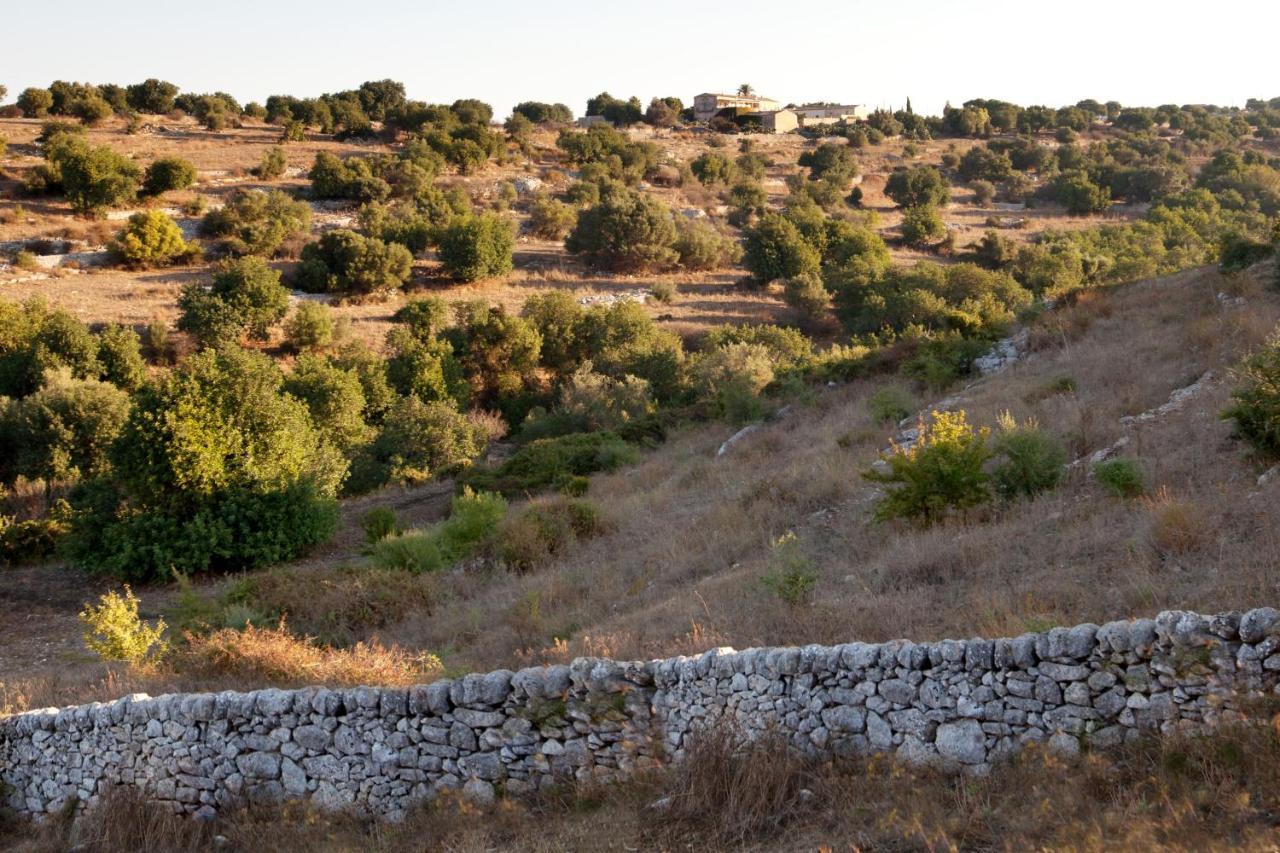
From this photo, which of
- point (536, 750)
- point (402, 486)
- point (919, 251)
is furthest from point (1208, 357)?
point (919, 251)

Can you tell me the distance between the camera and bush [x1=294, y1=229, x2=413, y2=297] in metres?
40.3

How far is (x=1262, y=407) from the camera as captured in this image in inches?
396

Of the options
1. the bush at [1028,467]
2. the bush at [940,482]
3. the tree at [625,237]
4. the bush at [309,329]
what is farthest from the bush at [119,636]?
the tree at [625,237]

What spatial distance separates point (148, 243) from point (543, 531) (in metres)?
34.8

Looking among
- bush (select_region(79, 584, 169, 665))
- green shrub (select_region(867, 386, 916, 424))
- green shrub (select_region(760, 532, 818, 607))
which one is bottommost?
bush (select_region(79, 584, 169, 665))

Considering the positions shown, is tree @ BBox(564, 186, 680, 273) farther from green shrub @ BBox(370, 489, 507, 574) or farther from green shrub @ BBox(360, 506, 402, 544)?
green shrub @ BBox(370, 489, 507, 574)

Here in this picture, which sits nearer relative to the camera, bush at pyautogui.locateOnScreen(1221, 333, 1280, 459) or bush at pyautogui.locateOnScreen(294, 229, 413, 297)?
bush at pyautogui.locateOnScreen(1221, 333, 1280, 459)

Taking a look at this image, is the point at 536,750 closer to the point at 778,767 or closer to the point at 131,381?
the point at 778,767

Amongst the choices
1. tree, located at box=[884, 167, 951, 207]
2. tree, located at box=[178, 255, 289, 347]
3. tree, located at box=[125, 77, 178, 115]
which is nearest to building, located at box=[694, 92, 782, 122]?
tree, located at box=[884, 167, 951, 207]

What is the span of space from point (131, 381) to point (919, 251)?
37280 mm

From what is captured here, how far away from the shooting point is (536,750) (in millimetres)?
6656

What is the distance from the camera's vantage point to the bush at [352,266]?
4028 cm

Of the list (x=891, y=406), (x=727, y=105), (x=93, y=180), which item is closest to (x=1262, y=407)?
(x=891, y=406)

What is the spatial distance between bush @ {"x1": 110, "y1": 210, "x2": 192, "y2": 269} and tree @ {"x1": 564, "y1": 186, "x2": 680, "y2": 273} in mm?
18023
